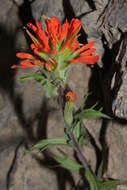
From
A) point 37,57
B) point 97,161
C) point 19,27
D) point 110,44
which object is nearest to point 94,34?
point 110,44

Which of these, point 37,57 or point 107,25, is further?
point 107,25

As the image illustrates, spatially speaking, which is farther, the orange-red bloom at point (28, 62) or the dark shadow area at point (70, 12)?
the dark shadow area at point (70, 12)

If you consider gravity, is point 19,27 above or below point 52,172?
above

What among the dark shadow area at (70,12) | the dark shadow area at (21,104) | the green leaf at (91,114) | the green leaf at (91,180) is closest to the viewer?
the green leaf at (91,114)

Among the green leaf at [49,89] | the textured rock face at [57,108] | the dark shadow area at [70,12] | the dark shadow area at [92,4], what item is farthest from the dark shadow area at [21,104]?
the green leaf at [49,89]

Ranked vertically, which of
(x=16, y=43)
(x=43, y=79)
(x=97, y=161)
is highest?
(x=16, y=43)

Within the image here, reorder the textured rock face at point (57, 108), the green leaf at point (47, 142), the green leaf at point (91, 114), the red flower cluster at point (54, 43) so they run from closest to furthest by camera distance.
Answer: the red flower cluster at point (54, 43)
the green leaf at point (91, 114)
the green leaf at point (47, 142)
the textured rock face at point (57, 108)

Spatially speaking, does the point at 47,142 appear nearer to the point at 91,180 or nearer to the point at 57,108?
the point at 91,180

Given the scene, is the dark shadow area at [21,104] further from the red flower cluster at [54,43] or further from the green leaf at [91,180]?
the red flower cluster at [54,43]

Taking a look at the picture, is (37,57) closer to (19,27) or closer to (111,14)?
(111,14)

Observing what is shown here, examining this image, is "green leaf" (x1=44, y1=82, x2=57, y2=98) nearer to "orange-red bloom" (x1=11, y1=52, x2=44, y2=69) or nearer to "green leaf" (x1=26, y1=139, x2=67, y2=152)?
"orange-red bloom" (x1=11, y1=52, x2=44, y2=69)
